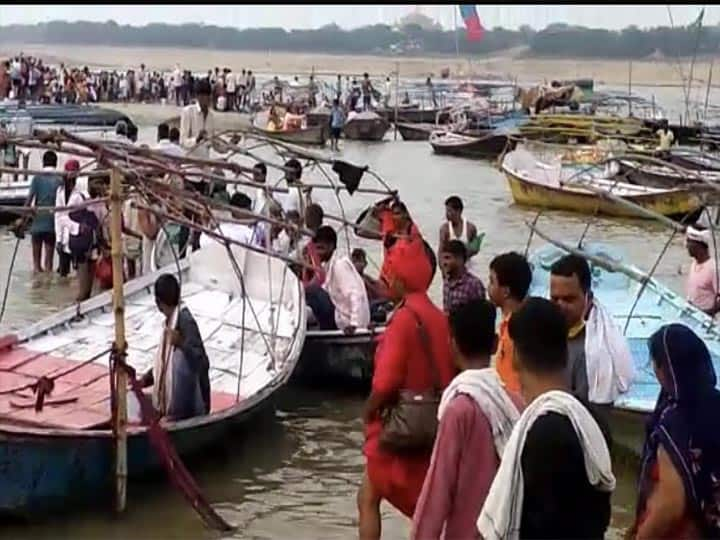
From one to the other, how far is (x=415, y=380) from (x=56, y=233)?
34.4 ft

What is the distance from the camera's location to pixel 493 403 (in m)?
4.67

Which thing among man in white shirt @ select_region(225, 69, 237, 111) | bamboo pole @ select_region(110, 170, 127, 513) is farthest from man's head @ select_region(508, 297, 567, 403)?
man in white shirt @ select_region(225, 69, 237, 111)

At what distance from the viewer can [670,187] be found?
24.2 m

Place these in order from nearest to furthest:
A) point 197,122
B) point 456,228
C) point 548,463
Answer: point 548,463, point 456,228, point 197,122

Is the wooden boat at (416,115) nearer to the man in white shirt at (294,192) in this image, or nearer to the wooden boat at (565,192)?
the wooden boat at (565,192)

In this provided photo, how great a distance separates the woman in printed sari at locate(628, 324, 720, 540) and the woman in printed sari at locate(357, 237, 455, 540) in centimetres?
144

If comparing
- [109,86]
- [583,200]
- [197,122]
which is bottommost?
[583,200]

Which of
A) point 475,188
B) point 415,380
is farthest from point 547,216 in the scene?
point 415,380

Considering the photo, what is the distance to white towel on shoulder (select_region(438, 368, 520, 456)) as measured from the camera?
4656mm

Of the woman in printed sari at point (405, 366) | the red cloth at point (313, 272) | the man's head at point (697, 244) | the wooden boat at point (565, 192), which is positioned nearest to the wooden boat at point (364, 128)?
the wooden boat at point (565, 192)

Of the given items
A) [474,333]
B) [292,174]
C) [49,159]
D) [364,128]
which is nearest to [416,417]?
[474,333]

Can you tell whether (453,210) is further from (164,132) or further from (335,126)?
(335,126)

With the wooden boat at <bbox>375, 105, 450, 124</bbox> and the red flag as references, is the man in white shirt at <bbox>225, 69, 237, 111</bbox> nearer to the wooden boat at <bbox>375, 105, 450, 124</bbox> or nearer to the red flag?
the wooden boat at <bbox>375, 105, 450, 124</bbox>

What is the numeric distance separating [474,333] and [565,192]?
66.3ft
